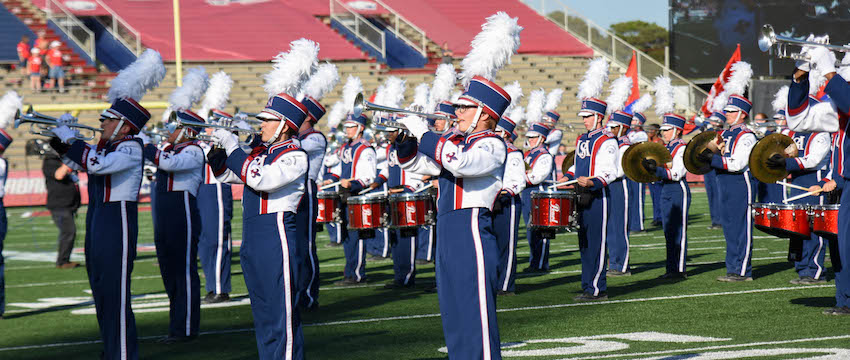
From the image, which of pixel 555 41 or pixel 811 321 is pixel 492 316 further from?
pixel 555 41

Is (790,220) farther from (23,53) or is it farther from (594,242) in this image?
(23,53)

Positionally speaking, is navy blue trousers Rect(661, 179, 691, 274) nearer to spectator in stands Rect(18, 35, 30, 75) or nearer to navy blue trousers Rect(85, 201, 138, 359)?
navy blue trousers Rect(85, 201, 138, 359)

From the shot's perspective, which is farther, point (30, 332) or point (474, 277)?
point (30, 332)

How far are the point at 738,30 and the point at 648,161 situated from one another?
17.8 meters

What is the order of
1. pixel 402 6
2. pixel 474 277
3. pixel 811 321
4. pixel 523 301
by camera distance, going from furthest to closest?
pixel 402 6 < pixel 523 301 < pixel 811 321 < pixel 474 277

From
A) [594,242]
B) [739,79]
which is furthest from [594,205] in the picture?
[739,79]

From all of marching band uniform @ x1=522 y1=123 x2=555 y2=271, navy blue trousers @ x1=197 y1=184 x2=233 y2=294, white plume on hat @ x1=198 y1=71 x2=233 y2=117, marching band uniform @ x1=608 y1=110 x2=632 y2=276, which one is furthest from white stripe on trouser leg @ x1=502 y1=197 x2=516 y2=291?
white plume on hat @ x1=198 y1=71 x2=233 y2=117

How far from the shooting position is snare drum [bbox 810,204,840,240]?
7.11m

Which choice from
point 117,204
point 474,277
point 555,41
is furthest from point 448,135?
point 555,41

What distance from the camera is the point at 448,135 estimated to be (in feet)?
17.9

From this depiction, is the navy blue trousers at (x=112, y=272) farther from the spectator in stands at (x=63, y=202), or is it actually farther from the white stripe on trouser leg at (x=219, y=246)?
the spectator in stands at (x=63, y=202)

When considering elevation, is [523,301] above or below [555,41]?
below

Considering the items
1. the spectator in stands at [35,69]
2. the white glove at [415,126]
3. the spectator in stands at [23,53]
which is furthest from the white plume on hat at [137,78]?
the spectator in stands at [23,53]

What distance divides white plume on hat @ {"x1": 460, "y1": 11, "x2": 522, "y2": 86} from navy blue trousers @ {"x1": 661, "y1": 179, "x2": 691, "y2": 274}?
5.17 meters
